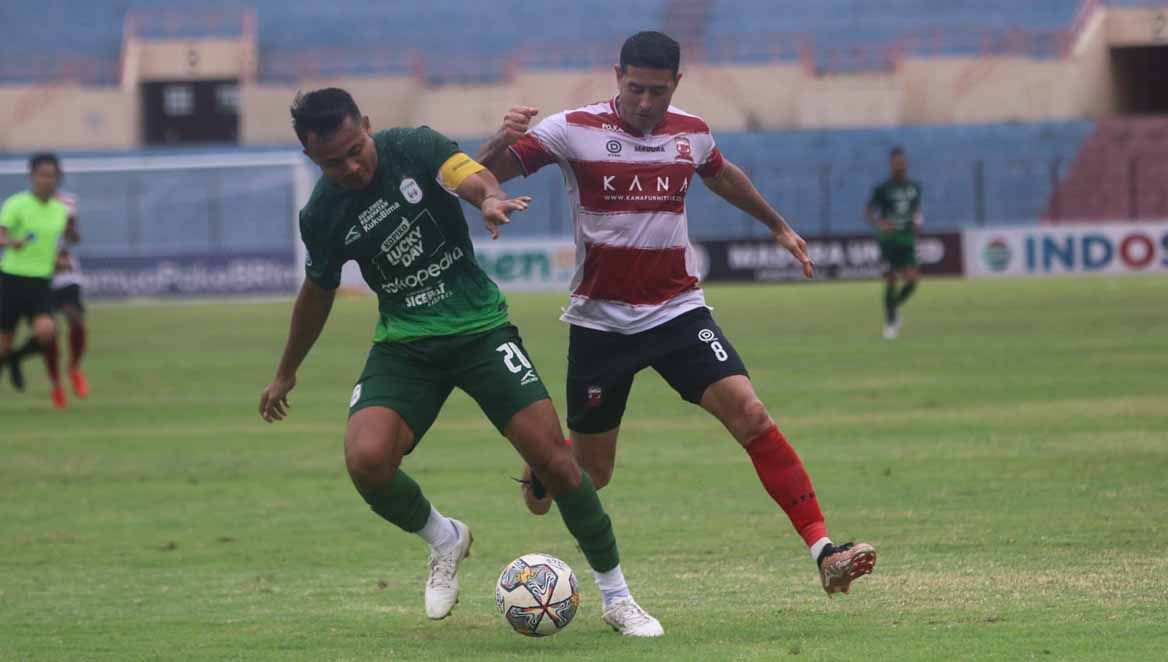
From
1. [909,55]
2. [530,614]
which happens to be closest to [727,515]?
[530,614]

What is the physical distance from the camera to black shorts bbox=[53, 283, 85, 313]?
20.0 metres

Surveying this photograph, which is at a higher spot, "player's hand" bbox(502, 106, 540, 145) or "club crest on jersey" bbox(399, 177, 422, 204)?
"player's hand" bbox(502, 106, 540, 145)

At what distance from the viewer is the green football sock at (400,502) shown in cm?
711

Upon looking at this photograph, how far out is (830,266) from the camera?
40.0 metres

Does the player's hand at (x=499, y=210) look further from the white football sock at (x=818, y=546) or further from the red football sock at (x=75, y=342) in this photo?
the red football sock at (x=75, y=342)

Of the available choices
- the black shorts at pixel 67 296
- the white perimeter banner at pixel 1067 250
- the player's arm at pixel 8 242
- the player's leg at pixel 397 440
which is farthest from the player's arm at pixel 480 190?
the white perimeter banner at pixel 1067 250

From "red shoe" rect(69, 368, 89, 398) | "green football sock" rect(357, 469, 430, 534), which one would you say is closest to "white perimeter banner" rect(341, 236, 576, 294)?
"red shoe" rect(69, 368, 89, 398)

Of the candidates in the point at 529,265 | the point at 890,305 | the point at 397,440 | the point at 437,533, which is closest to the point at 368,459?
the point at 397,440

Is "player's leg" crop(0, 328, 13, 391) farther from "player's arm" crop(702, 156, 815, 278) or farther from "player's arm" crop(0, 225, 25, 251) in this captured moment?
"player's arm" crop(702, 156, 815, 278)

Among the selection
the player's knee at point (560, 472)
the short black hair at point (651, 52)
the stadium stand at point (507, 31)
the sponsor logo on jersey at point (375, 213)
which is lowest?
the player's knee at point (560, 472)

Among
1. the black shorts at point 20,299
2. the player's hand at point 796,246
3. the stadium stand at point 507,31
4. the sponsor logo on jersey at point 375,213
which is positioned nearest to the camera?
the sponsor logo on jersey at point 375,213

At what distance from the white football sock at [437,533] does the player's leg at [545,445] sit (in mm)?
574

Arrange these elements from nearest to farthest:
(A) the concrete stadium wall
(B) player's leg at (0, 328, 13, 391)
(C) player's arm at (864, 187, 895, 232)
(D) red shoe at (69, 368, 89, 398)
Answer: (B) player's leg at (0, 328, 13, 391) < (D) red shoe at (69, 368, 89, 398) < (C) player's arm at (864, 187, 895, 232) < (A) the concrete stadium wall

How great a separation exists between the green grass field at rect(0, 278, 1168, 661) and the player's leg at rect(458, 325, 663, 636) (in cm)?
25
